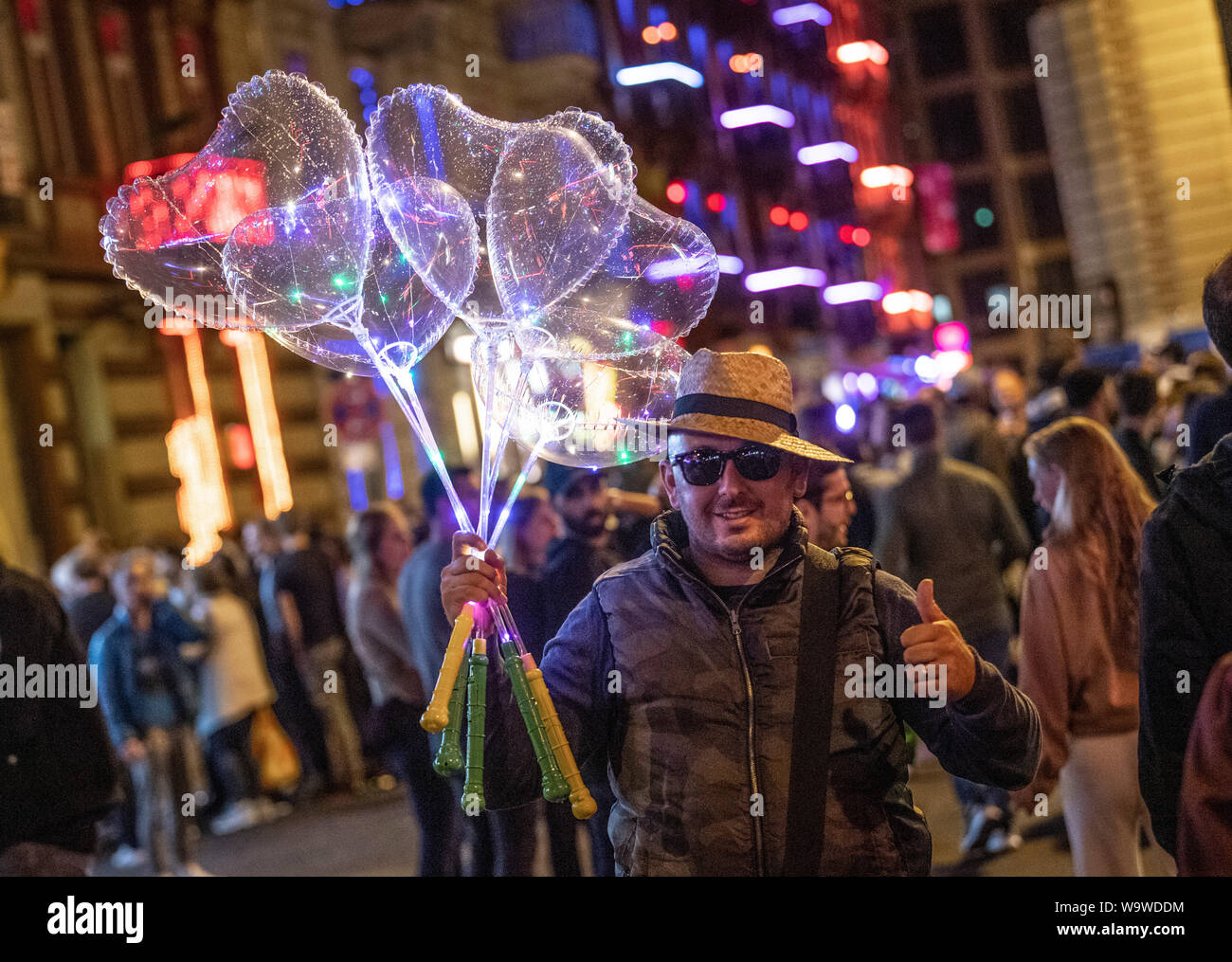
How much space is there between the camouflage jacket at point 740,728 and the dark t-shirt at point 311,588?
8.06 metres

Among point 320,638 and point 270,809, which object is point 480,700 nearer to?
point 320,638

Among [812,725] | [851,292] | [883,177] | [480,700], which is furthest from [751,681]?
[883,177]

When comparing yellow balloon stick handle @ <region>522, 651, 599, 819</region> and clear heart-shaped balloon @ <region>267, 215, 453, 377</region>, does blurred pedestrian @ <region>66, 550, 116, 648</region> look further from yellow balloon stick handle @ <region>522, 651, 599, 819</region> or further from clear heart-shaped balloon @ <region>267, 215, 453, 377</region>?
yellow balloon stick handle @ <region>522, 651, 599, 819</region>

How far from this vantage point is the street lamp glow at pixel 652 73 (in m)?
31.9

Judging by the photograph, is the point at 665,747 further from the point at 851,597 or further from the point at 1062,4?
the point at 1062,4

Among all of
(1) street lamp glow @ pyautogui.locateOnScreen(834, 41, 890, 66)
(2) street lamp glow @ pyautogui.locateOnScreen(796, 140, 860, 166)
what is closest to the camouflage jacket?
(2) street lamp glow @ pyautogui.locateOnScreen(796, 140, 860, 166)

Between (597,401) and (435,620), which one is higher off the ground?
(597,401)

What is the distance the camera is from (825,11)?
48281mm

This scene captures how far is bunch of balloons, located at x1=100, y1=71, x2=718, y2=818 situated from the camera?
10.9 feet

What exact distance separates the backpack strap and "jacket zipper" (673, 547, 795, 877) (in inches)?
2.3

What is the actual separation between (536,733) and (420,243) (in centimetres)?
116

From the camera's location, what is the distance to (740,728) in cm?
293
